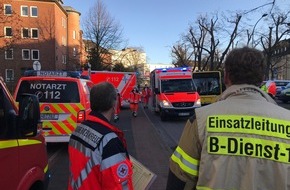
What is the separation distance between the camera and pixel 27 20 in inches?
2377

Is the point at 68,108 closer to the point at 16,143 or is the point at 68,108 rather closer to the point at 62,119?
the point at 62,119

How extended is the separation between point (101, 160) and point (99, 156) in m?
0.03

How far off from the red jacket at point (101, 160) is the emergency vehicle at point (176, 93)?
16.6 meters

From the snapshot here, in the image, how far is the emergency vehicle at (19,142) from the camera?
11.0 ft

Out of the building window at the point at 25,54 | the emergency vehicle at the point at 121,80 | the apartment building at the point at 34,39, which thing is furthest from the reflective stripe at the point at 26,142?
the building window at the point at 25,54

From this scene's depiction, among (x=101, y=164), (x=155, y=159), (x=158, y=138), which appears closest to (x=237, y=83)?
(x=101, y=164)

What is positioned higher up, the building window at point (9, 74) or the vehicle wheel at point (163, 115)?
the building window at point (9, 74)

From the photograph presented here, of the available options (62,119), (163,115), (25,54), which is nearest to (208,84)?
(163,115)

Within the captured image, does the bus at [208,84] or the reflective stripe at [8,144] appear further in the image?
the bus at [208,84]

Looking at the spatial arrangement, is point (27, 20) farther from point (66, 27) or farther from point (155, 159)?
point (155, 159)

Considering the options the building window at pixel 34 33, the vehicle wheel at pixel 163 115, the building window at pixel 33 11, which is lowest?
the vehicle wheel at pixel 163 115

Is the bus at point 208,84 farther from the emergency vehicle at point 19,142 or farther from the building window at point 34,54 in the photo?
the building window at point 34,54

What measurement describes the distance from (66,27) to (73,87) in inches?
2559

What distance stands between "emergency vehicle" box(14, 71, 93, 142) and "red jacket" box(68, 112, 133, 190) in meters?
7.14
